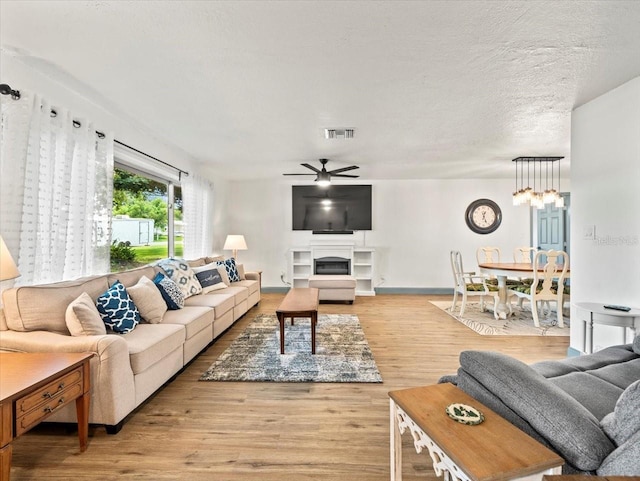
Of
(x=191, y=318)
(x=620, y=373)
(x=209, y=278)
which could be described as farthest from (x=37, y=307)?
(x=620, y=373)

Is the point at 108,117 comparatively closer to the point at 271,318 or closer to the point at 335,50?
the point at 335,50

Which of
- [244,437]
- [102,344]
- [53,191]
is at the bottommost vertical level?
[244,437]

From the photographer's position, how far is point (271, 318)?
15.6 ft

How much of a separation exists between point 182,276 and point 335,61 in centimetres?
304

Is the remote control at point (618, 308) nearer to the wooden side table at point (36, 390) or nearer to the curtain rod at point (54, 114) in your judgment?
the wooden side table at point (36, 390)

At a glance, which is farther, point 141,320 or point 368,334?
point 368,334

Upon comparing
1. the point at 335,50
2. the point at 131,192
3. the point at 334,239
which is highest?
the point at 335,50

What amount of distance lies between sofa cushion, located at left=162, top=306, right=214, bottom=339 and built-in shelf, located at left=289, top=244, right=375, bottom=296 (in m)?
3.44

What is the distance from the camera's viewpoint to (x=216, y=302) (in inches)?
146

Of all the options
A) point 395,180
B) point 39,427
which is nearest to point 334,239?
point 395,180

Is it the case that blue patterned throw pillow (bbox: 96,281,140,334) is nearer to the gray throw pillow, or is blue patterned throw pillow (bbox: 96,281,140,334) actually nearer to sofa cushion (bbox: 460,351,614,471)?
sofa cushion (bbox: 460,351,614,471)

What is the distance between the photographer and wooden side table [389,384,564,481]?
0.92 metres

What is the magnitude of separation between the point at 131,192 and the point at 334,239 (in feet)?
13.4

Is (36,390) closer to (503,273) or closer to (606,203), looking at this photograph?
(606,203)
